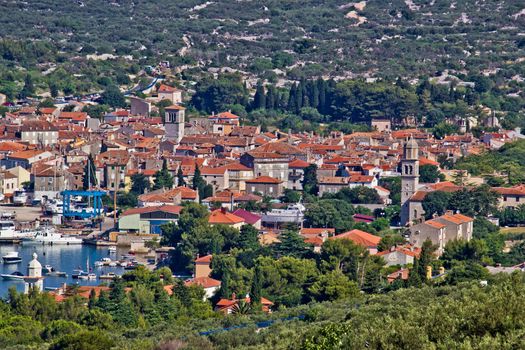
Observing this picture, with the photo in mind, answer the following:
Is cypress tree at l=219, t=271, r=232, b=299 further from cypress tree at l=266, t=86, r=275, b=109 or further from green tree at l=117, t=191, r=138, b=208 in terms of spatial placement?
cypress tree at l=266, t=86, r=275, b=109

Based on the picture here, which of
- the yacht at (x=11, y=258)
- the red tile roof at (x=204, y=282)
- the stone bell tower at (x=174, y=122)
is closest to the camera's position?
the red tile roof at (x=204, y=282)

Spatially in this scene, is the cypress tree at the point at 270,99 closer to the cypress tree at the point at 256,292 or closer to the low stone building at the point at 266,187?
the low stone building at the point at 266,187

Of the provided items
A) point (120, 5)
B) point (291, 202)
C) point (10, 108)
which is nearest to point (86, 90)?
point (10, 108)

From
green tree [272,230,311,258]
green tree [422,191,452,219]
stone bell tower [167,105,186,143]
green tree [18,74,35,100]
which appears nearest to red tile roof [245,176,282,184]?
green tree [422,191,452,219]

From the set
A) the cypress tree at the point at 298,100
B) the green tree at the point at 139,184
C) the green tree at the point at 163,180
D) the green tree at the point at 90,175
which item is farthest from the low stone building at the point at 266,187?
the cypress tree at the point at 298,100

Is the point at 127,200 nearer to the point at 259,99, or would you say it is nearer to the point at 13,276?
the point at 13,276

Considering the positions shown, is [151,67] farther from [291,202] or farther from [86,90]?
[291,202]
